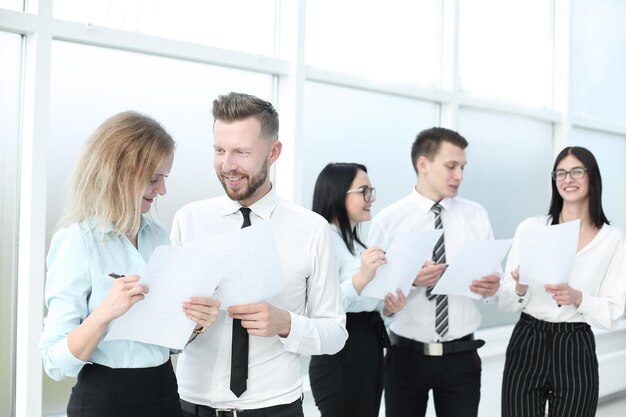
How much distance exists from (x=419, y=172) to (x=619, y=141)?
4143 millimetres

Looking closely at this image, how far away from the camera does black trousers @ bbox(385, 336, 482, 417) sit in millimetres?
2719

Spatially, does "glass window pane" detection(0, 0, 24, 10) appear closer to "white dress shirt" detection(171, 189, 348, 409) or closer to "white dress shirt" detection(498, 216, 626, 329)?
"white dress shirt" detection(171, 189, 348, 409)

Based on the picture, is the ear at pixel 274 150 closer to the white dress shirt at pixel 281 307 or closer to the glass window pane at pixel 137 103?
the white dress shirt at pixel 281 307

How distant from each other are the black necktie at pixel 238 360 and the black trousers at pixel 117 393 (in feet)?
0.63

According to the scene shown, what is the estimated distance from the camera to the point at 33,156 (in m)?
2.61

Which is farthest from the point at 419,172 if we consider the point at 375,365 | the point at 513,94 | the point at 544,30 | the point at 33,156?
the point at 544,30

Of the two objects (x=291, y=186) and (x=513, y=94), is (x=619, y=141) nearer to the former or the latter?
(x=513, y=94)

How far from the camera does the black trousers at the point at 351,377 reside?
2.61 m

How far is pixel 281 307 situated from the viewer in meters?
1.82

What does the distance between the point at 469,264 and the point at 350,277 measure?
0.48 m

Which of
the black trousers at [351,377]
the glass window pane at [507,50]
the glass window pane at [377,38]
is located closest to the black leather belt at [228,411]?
the black trousers at [351,377]

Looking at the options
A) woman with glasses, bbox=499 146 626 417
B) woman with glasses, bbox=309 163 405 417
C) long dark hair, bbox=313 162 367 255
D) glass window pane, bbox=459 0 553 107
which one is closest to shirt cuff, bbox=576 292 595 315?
woman with glasses, bbox=499 146 626 417

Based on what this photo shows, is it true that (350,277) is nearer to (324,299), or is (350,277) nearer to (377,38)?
(324,299)

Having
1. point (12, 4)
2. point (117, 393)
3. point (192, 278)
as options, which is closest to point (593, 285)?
point (192, 278)
